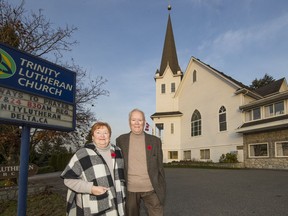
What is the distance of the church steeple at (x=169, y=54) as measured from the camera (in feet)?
118

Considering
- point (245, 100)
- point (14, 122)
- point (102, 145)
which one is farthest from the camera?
point (245, 100)

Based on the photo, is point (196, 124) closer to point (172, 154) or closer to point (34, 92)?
point (172, 154)

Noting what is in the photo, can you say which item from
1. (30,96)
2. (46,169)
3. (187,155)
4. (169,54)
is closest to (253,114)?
(187,155)

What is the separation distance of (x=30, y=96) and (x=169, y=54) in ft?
112

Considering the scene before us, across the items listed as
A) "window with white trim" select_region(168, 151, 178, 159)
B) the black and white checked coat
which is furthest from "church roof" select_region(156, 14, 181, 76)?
the black and white checked coat

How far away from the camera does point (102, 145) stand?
3006 millimetres

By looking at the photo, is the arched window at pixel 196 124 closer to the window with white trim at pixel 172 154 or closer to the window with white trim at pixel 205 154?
the window with white trim at pixel 205 154

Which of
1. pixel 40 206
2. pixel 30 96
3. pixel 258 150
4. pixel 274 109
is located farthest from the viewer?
pixel 258 150

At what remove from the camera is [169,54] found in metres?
37.4

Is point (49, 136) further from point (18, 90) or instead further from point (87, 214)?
point (87, 214)

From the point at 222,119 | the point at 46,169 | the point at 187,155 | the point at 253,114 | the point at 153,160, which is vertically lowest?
the point at 46,169

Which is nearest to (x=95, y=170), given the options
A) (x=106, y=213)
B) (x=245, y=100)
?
(x=106, y=213)

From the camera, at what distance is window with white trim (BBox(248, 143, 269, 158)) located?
20172 mm

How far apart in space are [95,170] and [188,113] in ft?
92.5
